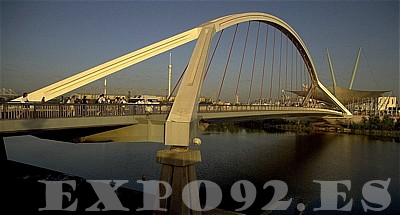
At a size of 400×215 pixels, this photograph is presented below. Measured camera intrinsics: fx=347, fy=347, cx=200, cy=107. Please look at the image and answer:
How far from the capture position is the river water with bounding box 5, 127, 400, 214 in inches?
639

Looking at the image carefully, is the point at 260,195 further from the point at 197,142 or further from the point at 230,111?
the point at 197,142

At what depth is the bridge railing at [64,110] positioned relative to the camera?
26.8 feet

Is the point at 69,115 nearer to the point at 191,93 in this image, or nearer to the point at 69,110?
the point at 69,110

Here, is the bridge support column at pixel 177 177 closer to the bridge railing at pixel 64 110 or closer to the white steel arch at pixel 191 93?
the white steel arch at pixel 191 93

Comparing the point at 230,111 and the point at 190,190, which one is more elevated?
the point at 230,111

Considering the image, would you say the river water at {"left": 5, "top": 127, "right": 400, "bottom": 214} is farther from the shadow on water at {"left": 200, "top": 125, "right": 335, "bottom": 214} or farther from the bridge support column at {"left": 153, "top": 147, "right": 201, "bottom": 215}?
the bridge support column at {"left": 153, "top": 147, "right": 201, "bottom": 215}

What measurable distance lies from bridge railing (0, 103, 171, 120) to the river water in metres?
5.69

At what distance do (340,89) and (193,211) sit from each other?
67.0 meters

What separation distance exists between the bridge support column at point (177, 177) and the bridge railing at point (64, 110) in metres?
2.44

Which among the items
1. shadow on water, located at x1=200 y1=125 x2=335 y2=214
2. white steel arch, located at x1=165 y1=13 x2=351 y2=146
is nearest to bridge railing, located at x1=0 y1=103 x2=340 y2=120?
white steel arch, located at x1=165 y1=13 x2=351 y2=146

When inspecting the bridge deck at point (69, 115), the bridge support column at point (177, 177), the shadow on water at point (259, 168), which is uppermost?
the bridge deck at point (69, 115)

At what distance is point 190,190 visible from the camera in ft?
30.4

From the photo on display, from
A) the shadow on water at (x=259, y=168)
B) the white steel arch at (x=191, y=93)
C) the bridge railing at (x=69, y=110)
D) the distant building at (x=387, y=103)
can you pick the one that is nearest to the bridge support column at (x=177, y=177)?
the white steel arch at (x=191, y=93)

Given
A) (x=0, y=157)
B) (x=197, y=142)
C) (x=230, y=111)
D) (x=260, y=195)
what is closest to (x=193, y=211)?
(x=197, y=142)
